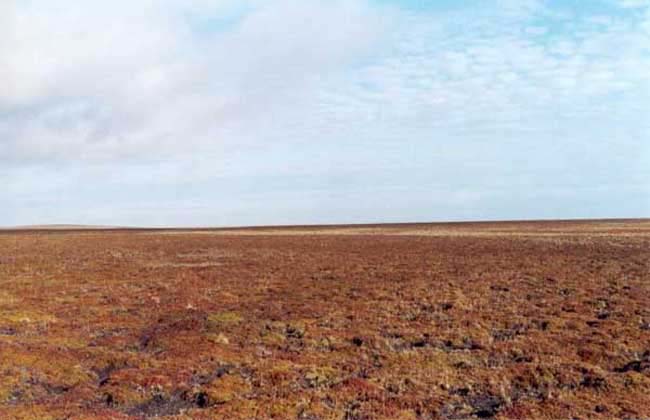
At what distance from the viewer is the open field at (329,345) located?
1416cm

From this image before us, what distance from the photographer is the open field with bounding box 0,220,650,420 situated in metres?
14.2

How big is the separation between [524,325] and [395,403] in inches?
440

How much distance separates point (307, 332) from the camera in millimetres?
22578

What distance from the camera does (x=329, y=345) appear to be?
20.4 metres

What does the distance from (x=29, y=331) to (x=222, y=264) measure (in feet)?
95.1

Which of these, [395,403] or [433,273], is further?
[433,273]

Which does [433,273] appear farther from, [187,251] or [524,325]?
[187,251]

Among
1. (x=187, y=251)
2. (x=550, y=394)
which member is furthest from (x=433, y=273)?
(x=187, y=251)

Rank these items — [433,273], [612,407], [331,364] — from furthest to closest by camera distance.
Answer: [433,273] → [331,364] → [612,407]

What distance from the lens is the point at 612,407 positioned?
1374 cm

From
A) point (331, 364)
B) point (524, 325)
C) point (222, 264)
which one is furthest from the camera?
point (222, 264)

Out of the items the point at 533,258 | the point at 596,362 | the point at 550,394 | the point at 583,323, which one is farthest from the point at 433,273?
the point at 550,394

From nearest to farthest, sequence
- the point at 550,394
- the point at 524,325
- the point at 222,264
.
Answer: the point at 550,394 < the point at 524,325 < the point at 222,264

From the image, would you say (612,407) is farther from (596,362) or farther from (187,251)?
(187,251)
